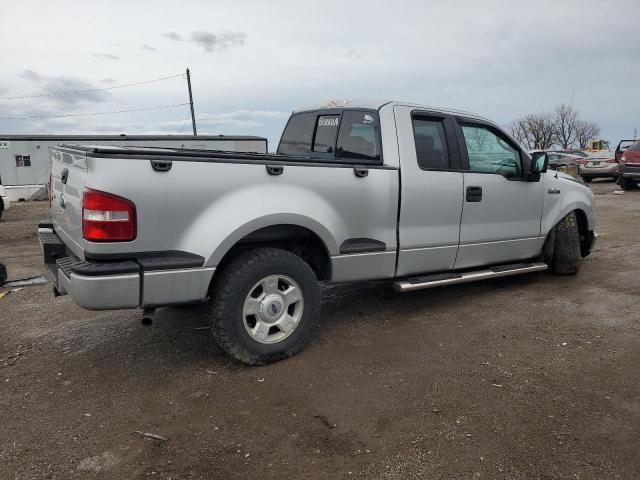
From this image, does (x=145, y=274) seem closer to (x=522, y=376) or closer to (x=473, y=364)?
(x=473, y=364)

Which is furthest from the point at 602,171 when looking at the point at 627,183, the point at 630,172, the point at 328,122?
the point at 328,122

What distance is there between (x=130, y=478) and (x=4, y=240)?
369 inches

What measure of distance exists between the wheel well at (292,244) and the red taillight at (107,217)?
674mm

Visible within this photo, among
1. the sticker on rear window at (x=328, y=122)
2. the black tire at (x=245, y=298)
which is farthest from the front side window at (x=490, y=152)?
the black tire at (x=245, y=298)

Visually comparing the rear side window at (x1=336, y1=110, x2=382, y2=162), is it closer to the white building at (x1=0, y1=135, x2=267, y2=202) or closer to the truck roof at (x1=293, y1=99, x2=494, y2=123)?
the truck roof at (x1=293, y1=99, x2=494, y2=123)

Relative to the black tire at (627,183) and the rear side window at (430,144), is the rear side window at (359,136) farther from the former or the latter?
the black tire at (627,183)

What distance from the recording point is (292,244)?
13.0 feet

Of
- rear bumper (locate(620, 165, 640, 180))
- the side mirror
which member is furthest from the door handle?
rear bumper (locate(620, 165, 640, 180))

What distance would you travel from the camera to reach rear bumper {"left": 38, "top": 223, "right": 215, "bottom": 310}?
9.93 ft

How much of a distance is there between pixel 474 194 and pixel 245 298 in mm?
2372

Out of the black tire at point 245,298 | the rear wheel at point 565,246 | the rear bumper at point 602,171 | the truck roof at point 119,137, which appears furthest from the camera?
the truck roof at point 119,137

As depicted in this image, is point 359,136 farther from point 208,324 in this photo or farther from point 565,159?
point 565,159

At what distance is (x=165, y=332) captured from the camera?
14.4 feet

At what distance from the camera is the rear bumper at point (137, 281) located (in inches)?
119
